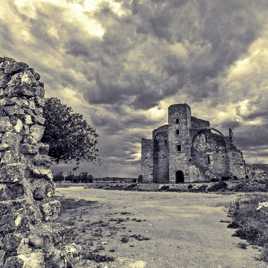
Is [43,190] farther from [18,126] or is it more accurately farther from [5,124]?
[5,124]

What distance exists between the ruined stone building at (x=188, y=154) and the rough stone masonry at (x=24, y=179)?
44141 mm

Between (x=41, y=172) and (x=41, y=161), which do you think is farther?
(x=41, y=161)

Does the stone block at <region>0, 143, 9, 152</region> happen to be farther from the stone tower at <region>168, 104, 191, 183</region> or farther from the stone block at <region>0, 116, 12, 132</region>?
the stone tower at <region>168, 104, 191, 183</region>

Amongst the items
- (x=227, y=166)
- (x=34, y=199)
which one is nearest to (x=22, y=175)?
(x=34, y=199)

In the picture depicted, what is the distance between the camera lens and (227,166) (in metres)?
50.8

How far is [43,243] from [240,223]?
10810 mm

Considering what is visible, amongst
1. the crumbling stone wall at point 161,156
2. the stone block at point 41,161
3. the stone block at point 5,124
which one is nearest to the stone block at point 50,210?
the stone block at point 41,161

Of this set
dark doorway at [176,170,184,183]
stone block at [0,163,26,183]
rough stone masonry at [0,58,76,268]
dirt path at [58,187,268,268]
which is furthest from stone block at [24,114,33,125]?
dark doorway at [176,170,184,183]

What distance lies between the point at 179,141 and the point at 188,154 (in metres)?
3.02

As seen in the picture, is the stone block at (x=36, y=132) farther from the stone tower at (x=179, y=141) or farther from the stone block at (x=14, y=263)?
the stone tower at (x=179, y=141)

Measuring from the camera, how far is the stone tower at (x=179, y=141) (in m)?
50.5

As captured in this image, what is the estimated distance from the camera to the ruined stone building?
165 ft

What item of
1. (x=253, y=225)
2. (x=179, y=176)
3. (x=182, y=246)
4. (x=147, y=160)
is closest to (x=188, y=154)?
(x=179, y=176)

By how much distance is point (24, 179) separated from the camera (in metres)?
6.30
